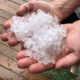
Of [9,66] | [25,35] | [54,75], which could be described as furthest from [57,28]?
[9,66]

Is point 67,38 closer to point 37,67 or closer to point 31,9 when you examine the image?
point 37,67

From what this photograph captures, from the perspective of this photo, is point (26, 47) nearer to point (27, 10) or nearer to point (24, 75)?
point (27, 10)

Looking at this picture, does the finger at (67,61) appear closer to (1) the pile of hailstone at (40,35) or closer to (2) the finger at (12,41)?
(1) the pile of hailstone at (40,35)

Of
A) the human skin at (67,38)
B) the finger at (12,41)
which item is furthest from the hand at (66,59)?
the finger at (12,41)

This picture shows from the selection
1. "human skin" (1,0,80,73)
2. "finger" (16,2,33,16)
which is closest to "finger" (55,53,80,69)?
"human skin" (1,0,80,73)

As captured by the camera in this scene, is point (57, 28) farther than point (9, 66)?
No
